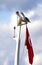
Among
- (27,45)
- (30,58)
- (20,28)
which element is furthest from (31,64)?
(20,28)

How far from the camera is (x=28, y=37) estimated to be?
119 feet

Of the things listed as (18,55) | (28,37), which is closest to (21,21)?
(28,37)

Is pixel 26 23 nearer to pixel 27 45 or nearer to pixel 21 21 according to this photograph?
pixel 21 21

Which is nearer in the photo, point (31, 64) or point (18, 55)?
point (18, 55)

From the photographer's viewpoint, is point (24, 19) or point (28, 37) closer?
point (24, 19)

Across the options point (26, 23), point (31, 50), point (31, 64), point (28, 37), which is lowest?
point (31, 64)

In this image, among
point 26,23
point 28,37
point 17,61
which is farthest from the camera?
point 28,37

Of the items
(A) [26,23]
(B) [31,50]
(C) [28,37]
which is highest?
(A) [26,23]

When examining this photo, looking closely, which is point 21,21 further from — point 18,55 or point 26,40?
point 18,55

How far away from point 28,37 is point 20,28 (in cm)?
319

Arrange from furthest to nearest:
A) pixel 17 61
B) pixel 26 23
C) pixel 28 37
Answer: pixel 28 37 < pixel 26 23 < pixel 17 61

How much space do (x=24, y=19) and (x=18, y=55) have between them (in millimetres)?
6495

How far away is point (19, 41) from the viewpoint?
3253 centimetres

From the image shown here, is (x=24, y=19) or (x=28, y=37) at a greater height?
(x=24, y=19)
